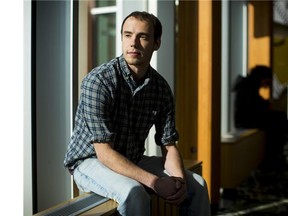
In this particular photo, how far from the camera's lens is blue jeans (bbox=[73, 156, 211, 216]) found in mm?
1643

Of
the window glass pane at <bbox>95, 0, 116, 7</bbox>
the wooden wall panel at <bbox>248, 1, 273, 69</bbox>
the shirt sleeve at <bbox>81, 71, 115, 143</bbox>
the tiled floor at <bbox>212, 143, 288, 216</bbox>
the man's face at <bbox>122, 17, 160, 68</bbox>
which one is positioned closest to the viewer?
the shirt sleeve at <bbox>81, 71, 115, 143</bbox>

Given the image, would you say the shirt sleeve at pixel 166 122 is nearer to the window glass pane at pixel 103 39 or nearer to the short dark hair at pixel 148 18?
the short dark hair at pixel 148 18

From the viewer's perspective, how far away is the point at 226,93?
457cm

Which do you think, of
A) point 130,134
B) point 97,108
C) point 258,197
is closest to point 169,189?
point 130,134

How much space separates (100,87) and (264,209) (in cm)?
213

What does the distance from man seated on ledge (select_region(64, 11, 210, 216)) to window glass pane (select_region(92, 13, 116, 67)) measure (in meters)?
0.75

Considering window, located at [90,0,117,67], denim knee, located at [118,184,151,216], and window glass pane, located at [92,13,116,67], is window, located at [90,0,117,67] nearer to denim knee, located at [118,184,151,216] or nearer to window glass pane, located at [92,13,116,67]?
window glass pane, located at [92,13,116,67]

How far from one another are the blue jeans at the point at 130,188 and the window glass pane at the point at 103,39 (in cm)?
91

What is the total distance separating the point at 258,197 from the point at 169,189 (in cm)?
217

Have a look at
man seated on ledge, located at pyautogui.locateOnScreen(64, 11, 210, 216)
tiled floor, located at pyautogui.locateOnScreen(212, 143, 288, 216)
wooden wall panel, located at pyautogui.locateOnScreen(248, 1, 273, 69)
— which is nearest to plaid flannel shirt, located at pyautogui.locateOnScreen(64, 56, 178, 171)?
man seated on ledge, located at pyautogui.locateOnScreen(64, 11, 210, 216)

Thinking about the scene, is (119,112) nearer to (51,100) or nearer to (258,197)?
(51,100)

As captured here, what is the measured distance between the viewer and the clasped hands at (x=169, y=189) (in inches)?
69.9
